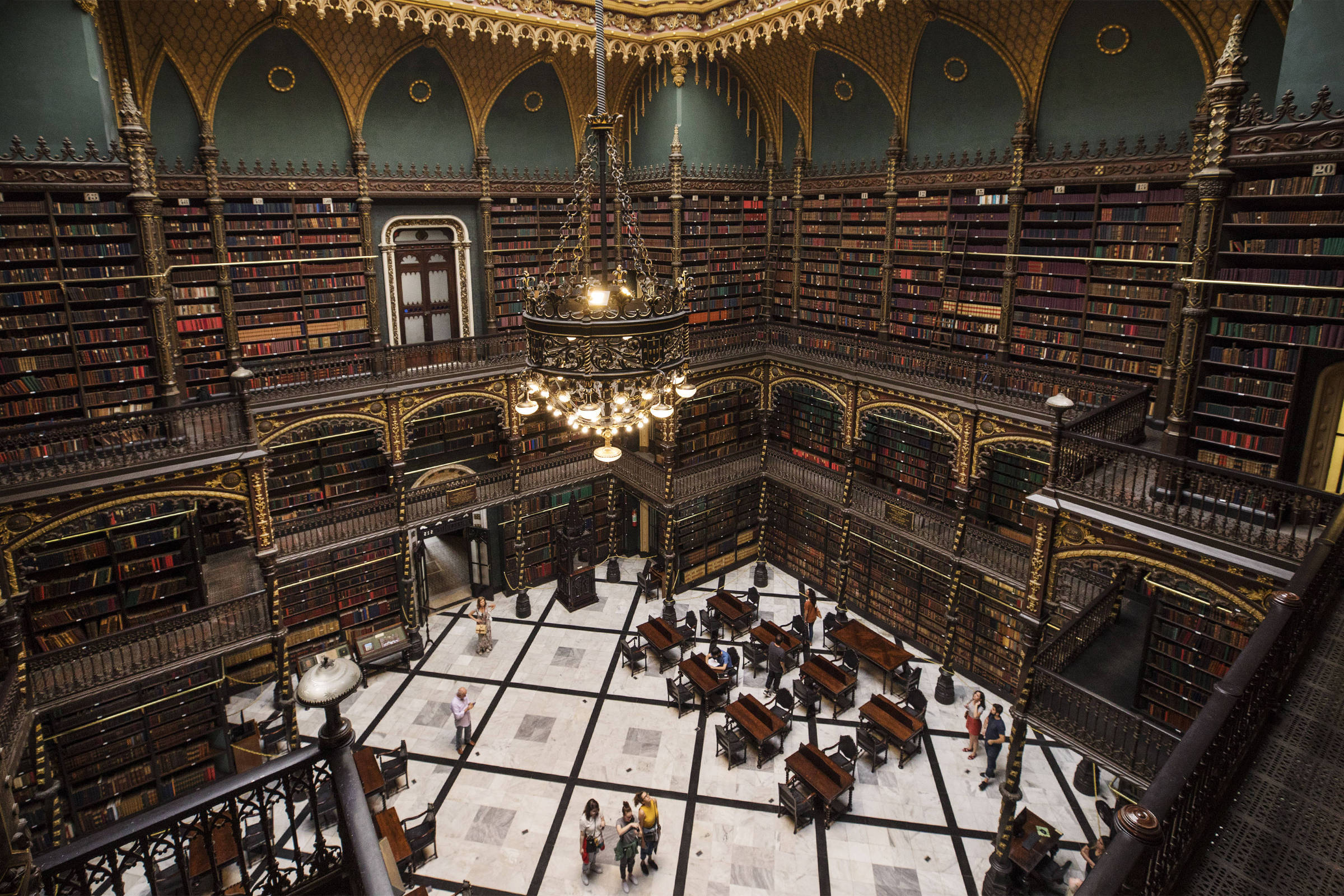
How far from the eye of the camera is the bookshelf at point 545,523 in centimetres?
1387

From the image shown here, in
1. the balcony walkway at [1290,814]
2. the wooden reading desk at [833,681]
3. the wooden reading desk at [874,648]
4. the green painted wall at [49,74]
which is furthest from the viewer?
the wooden reading desk at [874,648]

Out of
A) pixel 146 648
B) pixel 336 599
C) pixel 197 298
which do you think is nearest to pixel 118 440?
pixel 146 648

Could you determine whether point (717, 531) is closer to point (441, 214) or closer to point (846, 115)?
point (441, 214)

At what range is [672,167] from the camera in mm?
12594

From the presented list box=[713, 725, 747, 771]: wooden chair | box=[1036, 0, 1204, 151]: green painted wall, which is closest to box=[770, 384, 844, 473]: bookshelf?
box=[713, 725, 747, 771]: wooden chair

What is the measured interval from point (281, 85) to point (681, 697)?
34.6 feet

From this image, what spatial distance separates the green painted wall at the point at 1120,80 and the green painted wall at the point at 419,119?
887 cm

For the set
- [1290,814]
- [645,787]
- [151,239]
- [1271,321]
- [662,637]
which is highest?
[151,239]

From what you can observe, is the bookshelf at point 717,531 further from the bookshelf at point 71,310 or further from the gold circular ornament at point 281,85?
the gold circular ornament at point 281,85

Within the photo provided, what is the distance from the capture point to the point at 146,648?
28.5ft

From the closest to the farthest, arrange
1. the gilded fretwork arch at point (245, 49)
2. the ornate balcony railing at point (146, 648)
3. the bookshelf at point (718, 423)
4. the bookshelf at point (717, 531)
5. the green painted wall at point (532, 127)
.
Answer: the ornate balcony railing at point (146, 648)
the gilded fretwork arch at point (245, 49)
the green painted wall at point (532, 127)
the bookshelf at point (718, 423)
the bookshelf at point (717, 531)

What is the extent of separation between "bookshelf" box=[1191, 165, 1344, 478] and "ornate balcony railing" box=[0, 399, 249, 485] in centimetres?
1074

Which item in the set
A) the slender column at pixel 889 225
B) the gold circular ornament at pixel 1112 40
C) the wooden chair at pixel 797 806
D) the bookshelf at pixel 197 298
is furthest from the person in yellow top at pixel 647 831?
the gold circular ornament at pixel 1112 40

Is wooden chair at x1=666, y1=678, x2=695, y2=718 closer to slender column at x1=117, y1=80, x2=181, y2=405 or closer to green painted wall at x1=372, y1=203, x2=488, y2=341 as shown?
green painted wall at x1=372, y1=203, x2=488, y2=341
